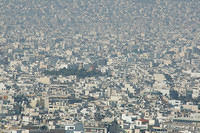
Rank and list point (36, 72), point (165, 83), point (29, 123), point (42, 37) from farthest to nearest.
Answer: point (42, 37) < point (36, 72) < point (165, 83) < point (29, 123)

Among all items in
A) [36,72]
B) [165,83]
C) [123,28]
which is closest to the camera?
[165,83]

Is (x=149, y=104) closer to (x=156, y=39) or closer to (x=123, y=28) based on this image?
(x=156, y=39)

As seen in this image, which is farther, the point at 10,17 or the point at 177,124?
the point at 10,17

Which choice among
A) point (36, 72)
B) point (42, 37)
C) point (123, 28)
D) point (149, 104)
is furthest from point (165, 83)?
point (123, 28)

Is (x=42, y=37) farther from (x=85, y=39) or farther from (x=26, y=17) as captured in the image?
(x=26, y=17)

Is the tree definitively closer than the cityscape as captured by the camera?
Yes

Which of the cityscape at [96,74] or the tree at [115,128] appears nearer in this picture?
the tree at [115,128]

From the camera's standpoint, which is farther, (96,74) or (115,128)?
(96,74)
